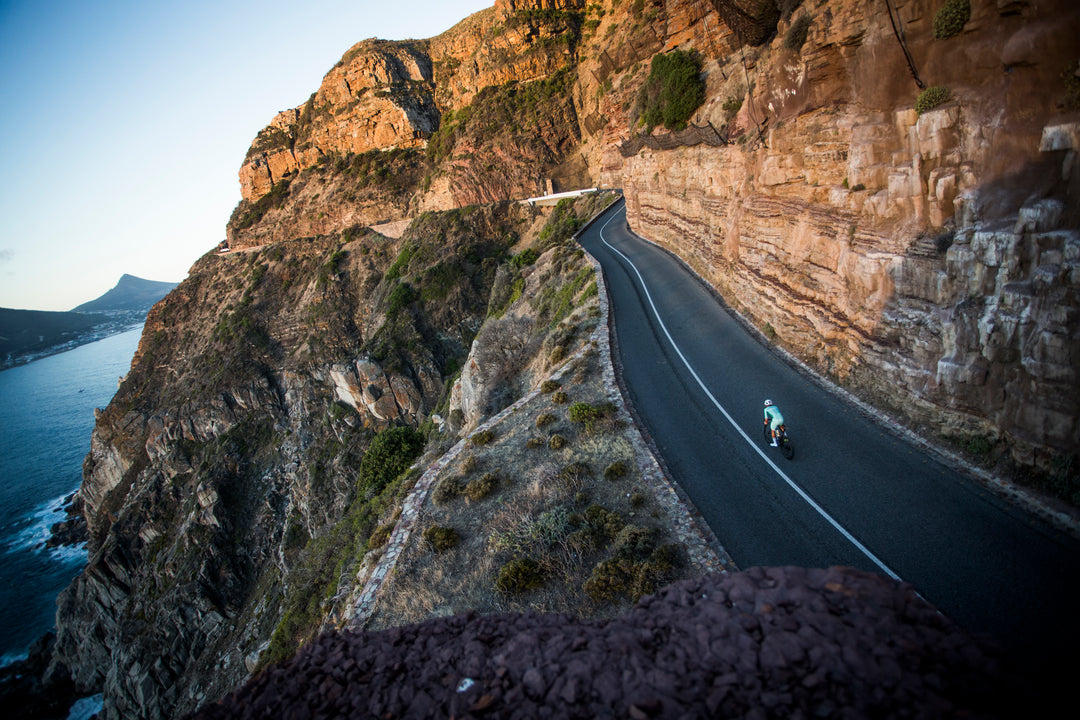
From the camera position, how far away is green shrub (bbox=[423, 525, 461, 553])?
509 inches

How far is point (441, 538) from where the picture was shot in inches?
512

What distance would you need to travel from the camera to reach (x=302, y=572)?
87.3 ft

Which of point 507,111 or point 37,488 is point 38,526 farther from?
point 507,111

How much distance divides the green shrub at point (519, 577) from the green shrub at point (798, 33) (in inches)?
739

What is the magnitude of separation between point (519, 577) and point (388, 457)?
23.6m

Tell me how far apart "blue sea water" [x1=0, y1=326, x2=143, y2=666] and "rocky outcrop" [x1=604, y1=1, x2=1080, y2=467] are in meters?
80.9

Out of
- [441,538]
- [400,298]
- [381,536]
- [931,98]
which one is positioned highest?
[931,98]

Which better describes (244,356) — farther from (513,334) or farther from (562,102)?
(562,102)

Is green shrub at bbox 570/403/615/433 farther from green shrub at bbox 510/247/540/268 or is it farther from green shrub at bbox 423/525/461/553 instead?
green shrub at bbox 510/247/540/268

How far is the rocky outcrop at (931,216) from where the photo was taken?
8914 mm

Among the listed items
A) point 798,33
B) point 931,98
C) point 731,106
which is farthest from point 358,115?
point 931,98

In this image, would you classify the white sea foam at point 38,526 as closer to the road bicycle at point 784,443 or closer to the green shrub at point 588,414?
the green shrub at point 588,414

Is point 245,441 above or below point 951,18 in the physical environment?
below

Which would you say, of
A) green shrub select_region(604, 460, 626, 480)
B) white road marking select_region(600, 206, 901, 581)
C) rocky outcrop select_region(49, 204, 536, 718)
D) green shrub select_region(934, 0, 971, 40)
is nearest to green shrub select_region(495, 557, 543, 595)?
green shrub select_region(604, 460, 626, 480)
